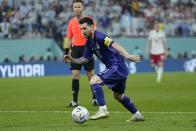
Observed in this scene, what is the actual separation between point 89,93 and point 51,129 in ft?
32.8

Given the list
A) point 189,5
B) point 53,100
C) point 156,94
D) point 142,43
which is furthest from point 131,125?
point 189,5

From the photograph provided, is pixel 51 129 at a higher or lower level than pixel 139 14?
higher

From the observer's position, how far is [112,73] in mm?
12484

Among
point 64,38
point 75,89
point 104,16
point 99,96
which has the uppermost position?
point 99,96

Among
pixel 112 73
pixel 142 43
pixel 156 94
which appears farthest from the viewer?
pixel 142 43

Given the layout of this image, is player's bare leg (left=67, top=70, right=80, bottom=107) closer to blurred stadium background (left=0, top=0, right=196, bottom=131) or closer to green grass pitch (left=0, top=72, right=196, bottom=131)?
green grass pitch (left=0, top=72, right=196, bottom=131)

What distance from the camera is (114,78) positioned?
12469 mm

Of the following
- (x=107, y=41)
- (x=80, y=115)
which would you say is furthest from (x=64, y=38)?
(x=80, y=115)

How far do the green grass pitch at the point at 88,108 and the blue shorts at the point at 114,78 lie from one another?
0.72 meters

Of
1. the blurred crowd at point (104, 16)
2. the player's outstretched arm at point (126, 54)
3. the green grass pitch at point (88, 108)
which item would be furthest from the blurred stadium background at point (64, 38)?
the player's outstretched arm at point (126, 54)

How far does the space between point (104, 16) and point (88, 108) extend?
21778mm

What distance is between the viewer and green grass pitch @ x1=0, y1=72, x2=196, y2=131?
1175 cm

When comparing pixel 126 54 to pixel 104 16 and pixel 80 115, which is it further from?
pixel 104 16

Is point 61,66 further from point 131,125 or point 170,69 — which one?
point 131,125
